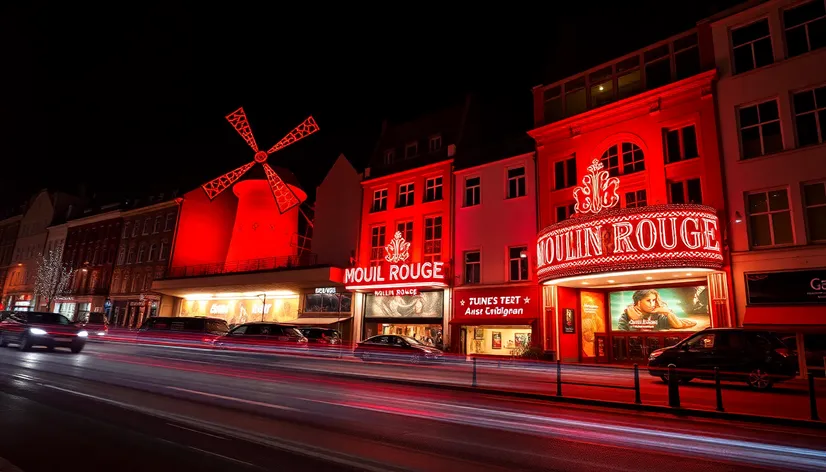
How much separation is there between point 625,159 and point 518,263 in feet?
24.5

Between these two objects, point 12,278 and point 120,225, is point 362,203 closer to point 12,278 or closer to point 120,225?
point 120,225

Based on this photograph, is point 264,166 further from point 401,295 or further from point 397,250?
point 401,295

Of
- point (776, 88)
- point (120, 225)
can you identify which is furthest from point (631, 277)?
point (120, 225)

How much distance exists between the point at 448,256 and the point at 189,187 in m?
A: 32.7

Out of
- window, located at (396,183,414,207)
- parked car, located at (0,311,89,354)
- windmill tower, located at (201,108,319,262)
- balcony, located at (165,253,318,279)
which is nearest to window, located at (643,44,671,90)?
window, located at (396,183,414,207)

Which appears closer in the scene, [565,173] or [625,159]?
[625,159]

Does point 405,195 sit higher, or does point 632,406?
point 405,195

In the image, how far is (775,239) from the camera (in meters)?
19.0

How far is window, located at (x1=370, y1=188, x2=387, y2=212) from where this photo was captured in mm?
34094

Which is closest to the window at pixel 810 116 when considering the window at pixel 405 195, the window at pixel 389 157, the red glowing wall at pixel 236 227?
the window at pixel 405 195

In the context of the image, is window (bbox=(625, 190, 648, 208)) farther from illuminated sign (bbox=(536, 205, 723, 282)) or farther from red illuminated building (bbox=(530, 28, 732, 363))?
illuminated sign (bbox=(536, 205, 723, 282))

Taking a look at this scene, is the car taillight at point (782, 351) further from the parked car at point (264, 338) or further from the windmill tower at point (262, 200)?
the windmill tower at point (262, 200)

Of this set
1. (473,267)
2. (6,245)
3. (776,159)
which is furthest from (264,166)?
(6,245)

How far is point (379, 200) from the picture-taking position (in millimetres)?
34469
